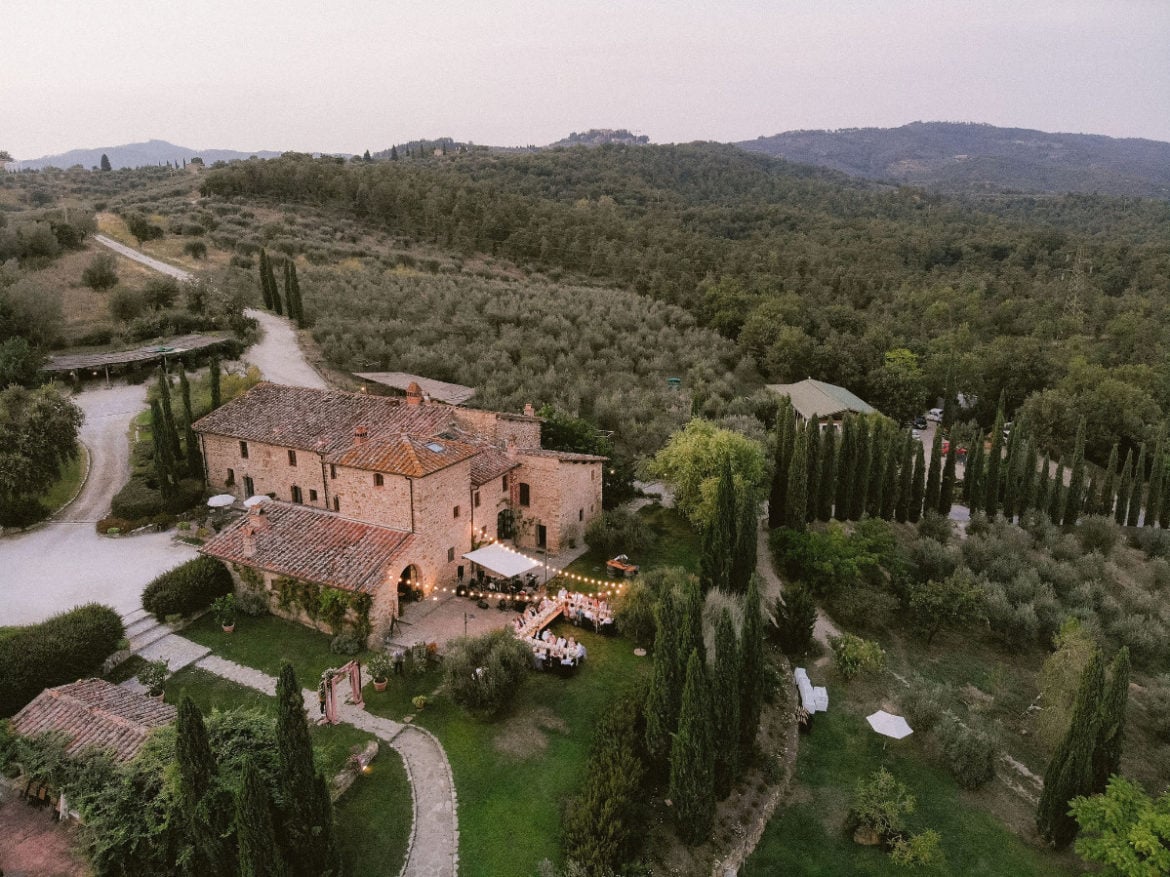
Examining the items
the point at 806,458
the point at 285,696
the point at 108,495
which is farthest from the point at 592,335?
the point at 285,696

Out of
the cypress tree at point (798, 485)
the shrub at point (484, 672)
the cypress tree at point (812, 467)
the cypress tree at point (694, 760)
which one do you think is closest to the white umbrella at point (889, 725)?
the cypress tree at point (694, 760)

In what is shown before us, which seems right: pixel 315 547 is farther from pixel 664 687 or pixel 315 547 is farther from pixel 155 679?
pixel 664 687

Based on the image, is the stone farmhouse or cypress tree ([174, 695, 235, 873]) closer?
cypress tree ([174, 695, 235, 873])

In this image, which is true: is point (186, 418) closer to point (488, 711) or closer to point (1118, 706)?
point (488, 711)

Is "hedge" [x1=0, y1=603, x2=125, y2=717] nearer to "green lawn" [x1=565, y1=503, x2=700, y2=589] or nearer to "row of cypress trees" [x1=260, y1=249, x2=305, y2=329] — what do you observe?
"green lawn" [x1=565, y1=503, x2=700, y2=589]

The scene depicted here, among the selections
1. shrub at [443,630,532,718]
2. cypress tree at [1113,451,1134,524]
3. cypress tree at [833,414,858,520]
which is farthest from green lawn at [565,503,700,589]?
cypress tree at [1113,451,1134,524]
